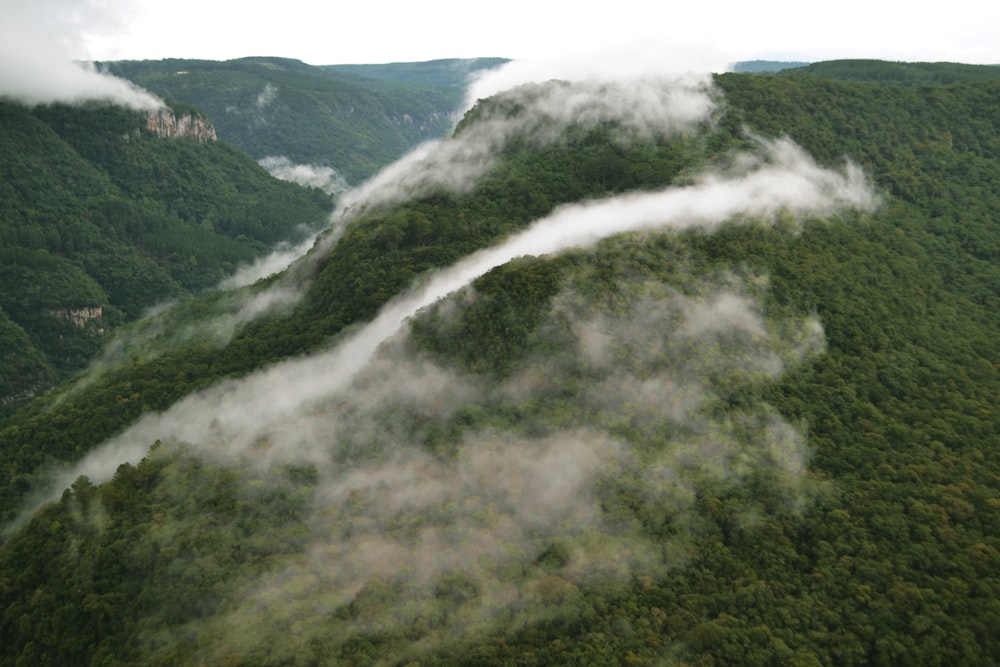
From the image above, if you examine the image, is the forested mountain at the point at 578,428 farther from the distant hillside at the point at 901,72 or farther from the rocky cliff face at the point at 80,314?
the distant hillside at the point at 901,72

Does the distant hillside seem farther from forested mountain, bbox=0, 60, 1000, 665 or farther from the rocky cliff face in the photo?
the rocky cliff face

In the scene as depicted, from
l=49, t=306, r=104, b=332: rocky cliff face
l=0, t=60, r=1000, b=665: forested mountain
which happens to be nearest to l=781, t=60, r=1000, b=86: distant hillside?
l=0, t=60, r=1000, b=665: forested mountain

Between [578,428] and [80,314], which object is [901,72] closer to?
[578,428]

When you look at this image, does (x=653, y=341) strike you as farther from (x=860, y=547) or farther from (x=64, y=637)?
(x=64, y=637)

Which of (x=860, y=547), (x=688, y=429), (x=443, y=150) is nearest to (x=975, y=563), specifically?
(x=860, y=547)

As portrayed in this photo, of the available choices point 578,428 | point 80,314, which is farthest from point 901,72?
point 80,314

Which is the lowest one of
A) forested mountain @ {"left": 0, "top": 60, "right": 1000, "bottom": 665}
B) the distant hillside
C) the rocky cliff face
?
the rocky cliff face
